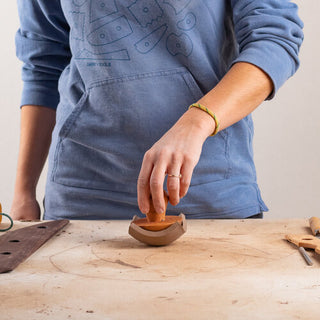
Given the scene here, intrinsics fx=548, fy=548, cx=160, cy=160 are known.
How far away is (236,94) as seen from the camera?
3.15ft

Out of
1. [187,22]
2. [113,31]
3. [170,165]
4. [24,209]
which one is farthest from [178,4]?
[24,209]

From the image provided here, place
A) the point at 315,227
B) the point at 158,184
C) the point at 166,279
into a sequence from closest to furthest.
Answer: the point at 166,279 < the point at 158,184 < the point at 315,227

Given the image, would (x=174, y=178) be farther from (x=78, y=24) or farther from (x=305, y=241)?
(x=78, y=24)

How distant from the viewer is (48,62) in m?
1.34

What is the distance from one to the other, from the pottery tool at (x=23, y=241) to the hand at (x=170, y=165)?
0.18 meters

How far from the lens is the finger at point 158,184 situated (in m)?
0.83

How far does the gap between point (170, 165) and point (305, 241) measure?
240 mm

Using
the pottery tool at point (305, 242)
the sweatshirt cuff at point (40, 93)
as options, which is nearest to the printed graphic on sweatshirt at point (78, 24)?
the sweatshirt cuff at point (40, 93)

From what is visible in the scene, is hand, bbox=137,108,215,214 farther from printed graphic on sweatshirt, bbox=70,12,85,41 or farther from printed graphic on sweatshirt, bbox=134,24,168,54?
printed graphic on sweatshirt, bbox=70,12,85,41

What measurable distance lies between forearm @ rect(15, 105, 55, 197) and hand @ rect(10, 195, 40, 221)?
2 centimetres

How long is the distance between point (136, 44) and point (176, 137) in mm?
293

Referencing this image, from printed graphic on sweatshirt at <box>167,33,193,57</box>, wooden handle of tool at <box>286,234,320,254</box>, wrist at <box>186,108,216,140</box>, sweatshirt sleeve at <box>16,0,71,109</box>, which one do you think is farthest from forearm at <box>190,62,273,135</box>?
sweatshirt sleeve at <box>16,0,71,109</box>

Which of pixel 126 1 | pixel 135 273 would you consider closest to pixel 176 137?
pixel 135 273

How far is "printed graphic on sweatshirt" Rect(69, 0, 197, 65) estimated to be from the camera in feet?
3.51
